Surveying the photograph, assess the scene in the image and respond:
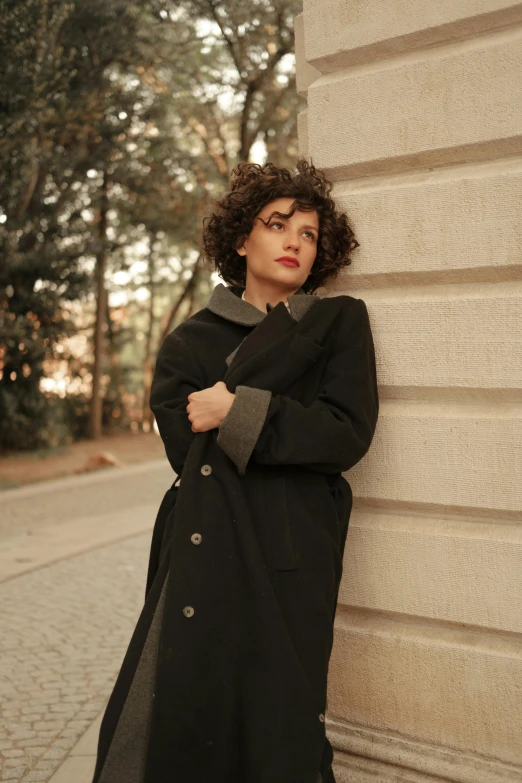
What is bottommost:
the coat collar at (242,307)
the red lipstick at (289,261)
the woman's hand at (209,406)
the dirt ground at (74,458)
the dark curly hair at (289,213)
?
the dirt ground at (74,458)

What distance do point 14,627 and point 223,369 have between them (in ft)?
11.4

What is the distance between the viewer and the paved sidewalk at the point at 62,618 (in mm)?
3588

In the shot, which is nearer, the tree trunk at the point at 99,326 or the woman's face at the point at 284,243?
the woman's face at the point at 284,243

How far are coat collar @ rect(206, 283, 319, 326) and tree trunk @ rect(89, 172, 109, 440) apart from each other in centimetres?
1520

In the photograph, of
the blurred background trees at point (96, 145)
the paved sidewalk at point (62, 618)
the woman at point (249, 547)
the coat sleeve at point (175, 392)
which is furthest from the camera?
the blurred background trees at point (96, 145)

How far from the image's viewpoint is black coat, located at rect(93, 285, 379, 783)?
2252 mm

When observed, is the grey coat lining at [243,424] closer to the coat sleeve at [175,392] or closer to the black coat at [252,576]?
the black coat at [252,576]

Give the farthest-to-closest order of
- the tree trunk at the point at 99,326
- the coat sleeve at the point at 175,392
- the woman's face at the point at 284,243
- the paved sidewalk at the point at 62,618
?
the tree trunk at the point at 99,326
the paved sidewalk at the point at 62,618
the woman's face at the point at 284,243
the coat sleeve at the point at 175,392

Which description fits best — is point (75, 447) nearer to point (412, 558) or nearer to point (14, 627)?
point (14, 627)

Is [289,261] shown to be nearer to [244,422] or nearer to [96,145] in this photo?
[244,422]

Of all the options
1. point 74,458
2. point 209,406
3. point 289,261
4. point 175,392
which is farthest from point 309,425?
point 74,458

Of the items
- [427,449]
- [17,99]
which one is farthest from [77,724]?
[17,99]

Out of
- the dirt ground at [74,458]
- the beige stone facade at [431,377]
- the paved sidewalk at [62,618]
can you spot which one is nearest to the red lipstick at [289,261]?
the beige stone facade at [431,377]

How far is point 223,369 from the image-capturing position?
2547mm
